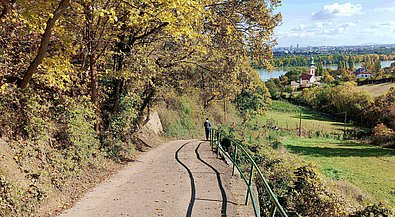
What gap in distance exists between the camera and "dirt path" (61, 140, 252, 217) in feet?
22.9

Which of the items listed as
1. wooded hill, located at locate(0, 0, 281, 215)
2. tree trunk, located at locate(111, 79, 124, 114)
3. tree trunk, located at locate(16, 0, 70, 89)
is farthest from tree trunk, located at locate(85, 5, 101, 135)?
tree trunk, located at locate(16, 0, 70, 89)

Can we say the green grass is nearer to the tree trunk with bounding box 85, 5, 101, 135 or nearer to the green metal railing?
the green metal railing

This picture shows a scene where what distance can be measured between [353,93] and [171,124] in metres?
49.9

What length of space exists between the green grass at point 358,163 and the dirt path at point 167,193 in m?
12.4

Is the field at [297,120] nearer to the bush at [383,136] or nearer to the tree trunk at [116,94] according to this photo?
the bush at [383,136]

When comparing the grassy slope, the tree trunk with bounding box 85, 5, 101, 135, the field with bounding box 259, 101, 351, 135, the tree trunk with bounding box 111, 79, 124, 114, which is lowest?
the field with bounding box 259, 101, 351, 135

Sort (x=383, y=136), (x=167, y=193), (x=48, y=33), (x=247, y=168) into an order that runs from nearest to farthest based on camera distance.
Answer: (x=48, y=33) → (x=167, y=193) → (x=247, y=168) → (x=383, y=136)

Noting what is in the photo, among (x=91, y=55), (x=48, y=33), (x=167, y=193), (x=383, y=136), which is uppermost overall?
(x=48, y=33)

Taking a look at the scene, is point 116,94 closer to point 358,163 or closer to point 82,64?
point 82,64

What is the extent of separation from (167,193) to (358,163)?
28.7 meters

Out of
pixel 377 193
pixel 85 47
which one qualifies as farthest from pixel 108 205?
pixel 377 193

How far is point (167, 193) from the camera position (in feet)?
27.2

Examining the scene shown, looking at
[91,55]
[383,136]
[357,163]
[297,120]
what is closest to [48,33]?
[91,55]

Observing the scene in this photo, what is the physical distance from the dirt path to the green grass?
12.4m
